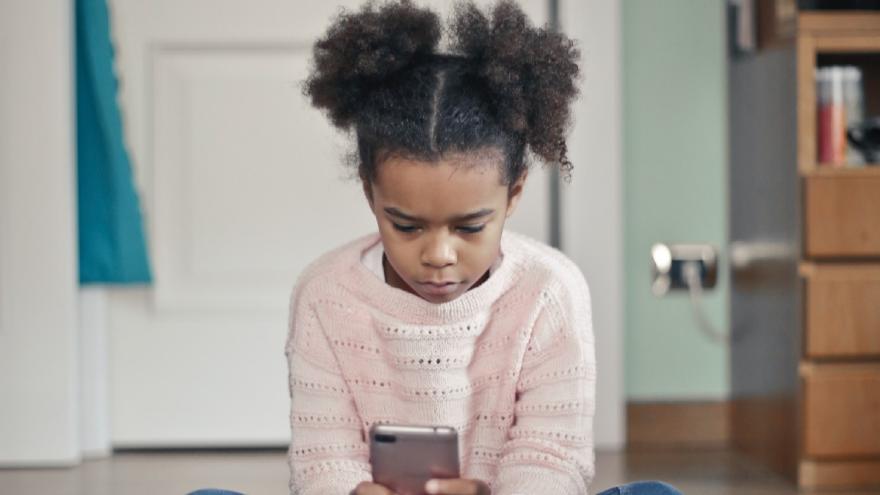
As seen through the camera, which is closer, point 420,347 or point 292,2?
point 420,347

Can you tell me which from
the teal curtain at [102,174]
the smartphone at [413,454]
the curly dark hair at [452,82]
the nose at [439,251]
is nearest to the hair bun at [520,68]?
the curly dark hair at [452,82]

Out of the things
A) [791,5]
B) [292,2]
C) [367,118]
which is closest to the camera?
[367,118]

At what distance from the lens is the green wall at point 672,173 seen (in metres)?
2.30

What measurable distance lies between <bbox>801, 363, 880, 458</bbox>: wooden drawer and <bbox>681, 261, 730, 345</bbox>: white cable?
0.36 meters

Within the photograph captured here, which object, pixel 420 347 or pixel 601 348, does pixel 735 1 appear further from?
pixel 420 347

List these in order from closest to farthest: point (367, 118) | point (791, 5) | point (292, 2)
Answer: point (367, 118) < point (791, 5) < point (292, 2)

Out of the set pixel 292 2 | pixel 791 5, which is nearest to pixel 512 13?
pixel 791 5

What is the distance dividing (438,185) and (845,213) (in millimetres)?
1033

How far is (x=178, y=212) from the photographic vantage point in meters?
2.24

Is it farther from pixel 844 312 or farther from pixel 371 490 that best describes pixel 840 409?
pixel 371 490

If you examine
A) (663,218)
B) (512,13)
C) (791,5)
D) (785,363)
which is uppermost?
(791,5)

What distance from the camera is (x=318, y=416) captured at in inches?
50.5

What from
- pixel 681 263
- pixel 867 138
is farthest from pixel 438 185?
pixel 681 263

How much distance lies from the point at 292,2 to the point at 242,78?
15 centimetres
